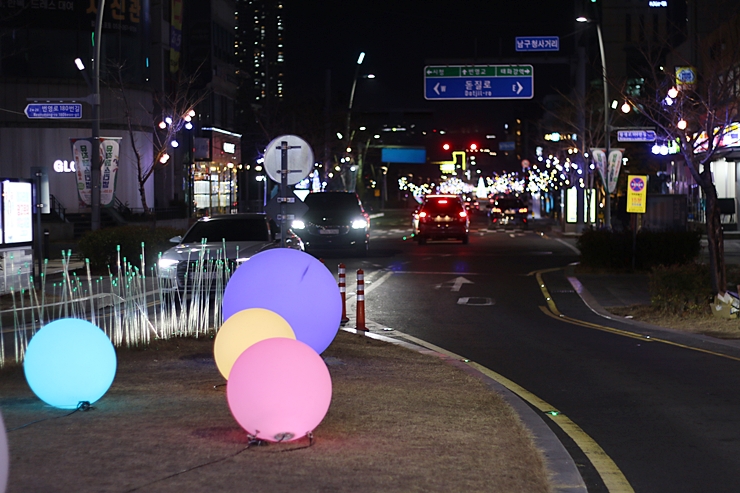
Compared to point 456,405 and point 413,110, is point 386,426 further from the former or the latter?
point 413,110

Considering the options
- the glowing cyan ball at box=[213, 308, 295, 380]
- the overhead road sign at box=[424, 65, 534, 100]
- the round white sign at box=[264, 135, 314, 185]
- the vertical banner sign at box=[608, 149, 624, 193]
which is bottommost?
the glowing cyan ball at box=[213, 308, 295, 380]

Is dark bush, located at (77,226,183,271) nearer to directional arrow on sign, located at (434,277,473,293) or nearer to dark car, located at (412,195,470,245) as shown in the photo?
directional arrow on sign, located at (434,277,473,293)

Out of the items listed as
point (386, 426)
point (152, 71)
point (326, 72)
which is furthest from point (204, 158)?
point (386, 426)

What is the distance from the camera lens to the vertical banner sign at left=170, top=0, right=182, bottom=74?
54.0 metres

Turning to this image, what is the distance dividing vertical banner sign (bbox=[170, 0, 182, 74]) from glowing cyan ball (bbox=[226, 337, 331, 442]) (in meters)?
49.2

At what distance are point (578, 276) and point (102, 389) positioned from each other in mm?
18279

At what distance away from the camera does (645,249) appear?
976 inches

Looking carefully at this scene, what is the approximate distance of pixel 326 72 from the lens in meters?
45.0

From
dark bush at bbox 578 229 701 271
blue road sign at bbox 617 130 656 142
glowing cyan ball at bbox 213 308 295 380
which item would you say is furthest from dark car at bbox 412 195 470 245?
glowing cyan ball at bbox 213 308 295 380

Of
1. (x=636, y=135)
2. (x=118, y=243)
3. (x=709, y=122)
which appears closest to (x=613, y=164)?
(x=636, y=135)

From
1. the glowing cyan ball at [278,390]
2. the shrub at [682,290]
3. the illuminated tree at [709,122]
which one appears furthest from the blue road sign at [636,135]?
the glowing cyan ball at [278,390]

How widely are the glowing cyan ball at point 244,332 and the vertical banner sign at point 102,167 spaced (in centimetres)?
1963

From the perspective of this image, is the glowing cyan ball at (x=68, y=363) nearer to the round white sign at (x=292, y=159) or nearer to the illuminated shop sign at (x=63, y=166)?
the round white sign at (x=292, y=159)

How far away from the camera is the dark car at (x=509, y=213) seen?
190ft
